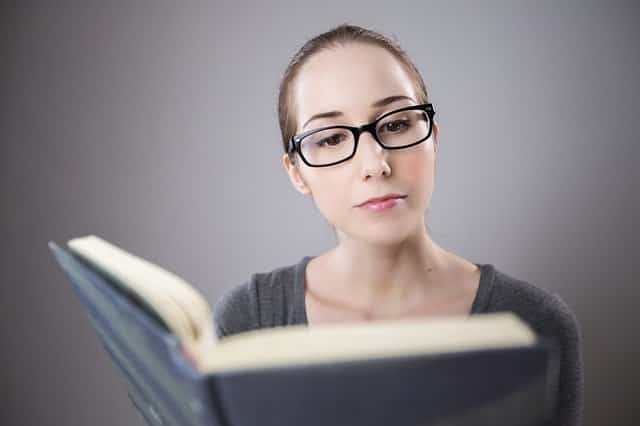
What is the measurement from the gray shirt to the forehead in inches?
14.0

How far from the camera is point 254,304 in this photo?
3.71 ft

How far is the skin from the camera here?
0.91m

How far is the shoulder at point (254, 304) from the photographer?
1.12 m

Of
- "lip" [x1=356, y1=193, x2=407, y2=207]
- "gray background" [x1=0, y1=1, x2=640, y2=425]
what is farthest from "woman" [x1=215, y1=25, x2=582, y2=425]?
"gray background" [x1=0, y1=1, x2=640, y2=425]

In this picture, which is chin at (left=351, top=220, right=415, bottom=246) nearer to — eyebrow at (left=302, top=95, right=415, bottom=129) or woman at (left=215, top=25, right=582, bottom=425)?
woman at (left=215, top=25, right=582, bottom=425)

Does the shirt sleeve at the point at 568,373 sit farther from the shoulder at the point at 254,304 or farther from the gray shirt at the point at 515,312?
the shoulder at the point at 254,304

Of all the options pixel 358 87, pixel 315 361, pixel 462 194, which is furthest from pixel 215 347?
pixel 462 194

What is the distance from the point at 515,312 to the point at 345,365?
0.71 metres

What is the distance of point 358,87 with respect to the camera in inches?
35.9

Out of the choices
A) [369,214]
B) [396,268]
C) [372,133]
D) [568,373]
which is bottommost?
[568,373]

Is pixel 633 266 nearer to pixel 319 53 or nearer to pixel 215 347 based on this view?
pixel 319 53

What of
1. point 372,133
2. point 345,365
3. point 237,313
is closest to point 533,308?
point 372,133

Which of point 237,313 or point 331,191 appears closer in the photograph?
point 331,191

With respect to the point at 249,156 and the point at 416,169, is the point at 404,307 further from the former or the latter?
the point at 249,156
